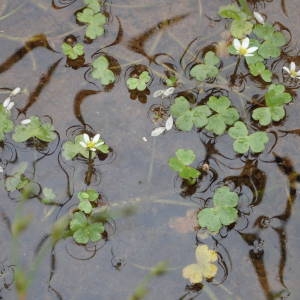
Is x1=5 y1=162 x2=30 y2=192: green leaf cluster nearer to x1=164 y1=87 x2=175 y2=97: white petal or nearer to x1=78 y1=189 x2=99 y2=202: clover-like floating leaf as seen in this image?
x1=78 y1=189 x2=99 y2=202: clover-like floating leaf

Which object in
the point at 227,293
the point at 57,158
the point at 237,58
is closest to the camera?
the point at 227,293

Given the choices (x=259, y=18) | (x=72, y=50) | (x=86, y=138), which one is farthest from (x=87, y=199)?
(x=259, y=18)

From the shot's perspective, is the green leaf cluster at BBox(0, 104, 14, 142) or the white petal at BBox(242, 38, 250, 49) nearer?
the green leaf cluster at BBox(0, 104, 14, 142)

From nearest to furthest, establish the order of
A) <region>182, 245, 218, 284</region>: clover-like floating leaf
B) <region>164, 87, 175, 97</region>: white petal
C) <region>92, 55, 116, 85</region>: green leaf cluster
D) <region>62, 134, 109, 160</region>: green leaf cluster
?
<region>182, 245, 218, 284</region>: clover-like floating leaf → <region>62, 134, 109, 160</region>: green leaf cluster → <region>164, 87, 175, 97</region>: white petal → <region>92, 55, 116, 85</region>: green leaf cluster

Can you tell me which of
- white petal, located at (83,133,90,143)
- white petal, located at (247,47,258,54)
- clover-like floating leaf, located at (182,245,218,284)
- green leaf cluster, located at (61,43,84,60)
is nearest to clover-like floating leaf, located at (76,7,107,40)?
green leaf cluster, located at (61,43,84,60)

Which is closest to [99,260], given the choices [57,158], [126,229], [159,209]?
[126,229]

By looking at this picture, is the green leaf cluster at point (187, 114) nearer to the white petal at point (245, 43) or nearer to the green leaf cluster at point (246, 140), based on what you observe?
the green leaf cluster at point (246, 140)

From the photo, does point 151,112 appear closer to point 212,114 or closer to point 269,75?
point 212,114
